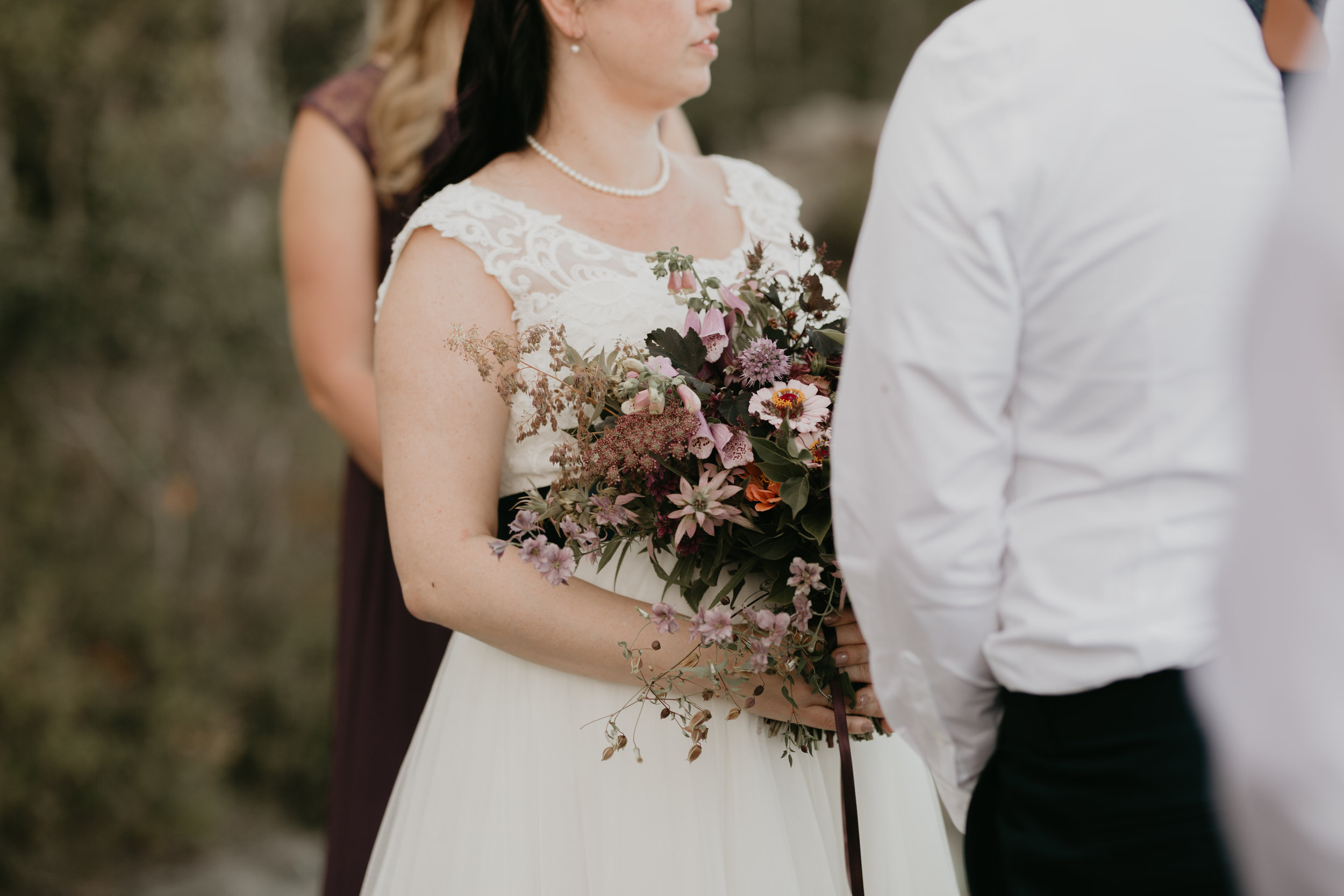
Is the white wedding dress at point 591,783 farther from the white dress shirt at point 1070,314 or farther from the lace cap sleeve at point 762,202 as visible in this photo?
the white dress shirt at point 1070,314

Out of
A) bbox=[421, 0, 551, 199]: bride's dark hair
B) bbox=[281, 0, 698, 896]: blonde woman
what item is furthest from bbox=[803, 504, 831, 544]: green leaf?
bbox=[281, 0, 698, 896]: blonde woman

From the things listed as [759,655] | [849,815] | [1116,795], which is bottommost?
[849,815]

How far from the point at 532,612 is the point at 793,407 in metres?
0.52

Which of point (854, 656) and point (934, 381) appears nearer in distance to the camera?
point (934, 381)

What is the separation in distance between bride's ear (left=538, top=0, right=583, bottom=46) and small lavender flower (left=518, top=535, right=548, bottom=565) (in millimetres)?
970

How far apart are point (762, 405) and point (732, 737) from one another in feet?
1.82

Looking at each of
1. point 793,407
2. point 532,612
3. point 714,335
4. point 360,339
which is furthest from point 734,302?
point 360,339

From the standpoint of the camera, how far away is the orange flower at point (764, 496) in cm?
130

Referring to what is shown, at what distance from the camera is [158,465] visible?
163 inches

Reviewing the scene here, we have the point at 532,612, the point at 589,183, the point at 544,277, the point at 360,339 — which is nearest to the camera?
the point at 532,612

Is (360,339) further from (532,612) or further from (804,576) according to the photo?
(804,576)

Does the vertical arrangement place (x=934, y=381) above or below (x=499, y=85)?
below

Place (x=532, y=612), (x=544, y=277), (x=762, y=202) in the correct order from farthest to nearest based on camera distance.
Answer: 1. (x=762, y=202)
2. (x=544, y=277)
3. (x=532, y=612)

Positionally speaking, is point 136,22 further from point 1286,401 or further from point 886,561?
point 1286,401
